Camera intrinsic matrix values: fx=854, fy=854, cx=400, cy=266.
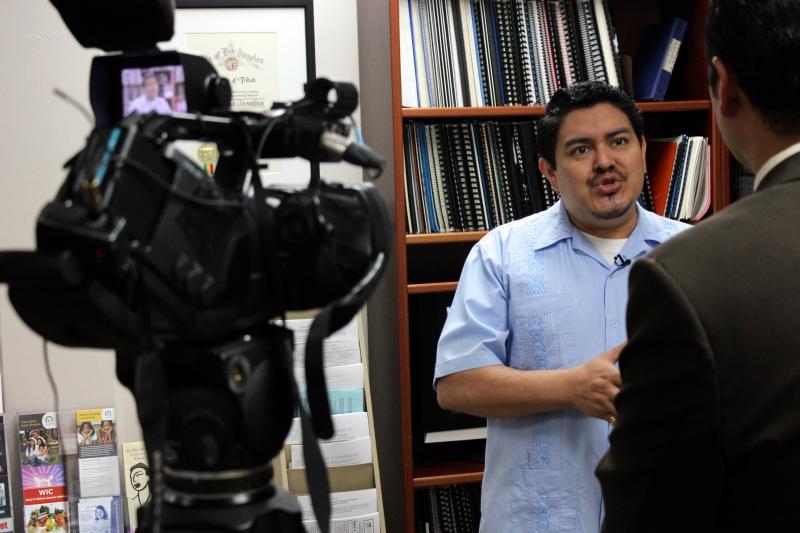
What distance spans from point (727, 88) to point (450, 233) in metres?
1.47

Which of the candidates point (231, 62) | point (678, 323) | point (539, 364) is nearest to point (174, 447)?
point (678, 323)

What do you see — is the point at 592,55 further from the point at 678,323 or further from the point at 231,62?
the point at 678,323

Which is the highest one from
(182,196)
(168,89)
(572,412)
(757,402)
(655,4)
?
(655,4)

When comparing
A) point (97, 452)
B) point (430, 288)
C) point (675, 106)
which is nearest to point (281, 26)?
point (430, 288)

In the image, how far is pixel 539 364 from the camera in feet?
5.64

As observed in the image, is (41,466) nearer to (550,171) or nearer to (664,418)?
(550,171)

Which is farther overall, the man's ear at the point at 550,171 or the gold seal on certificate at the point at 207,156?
the gold seal on certificate at the point at 207,156

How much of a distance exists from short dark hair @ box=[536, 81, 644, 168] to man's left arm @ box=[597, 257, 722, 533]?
104cm

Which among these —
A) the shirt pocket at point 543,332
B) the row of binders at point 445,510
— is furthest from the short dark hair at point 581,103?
the row of binders at point 445,510

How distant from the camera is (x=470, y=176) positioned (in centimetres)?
244

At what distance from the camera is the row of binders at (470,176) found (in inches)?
95.0

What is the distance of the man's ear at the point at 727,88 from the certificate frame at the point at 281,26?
1677 mm

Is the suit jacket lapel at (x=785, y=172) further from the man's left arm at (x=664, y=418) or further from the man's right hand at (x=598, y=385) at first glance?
the man's right hand at (x=598, y=385)

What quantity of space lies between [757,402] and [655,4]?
2.18 metres
